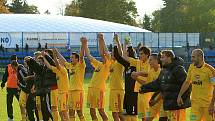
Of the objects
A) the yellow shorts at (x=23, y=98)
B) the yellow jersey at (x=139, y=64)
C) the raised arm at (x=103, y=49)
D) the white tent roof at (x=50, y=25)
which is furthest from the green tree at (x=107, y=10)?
the yellow jersey at (x=139, y=64)

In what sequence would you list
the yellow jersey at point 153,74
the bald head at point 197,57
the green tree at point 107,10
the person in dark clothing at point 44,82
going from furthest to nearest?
1. the green tree at point 107,10
2. the person in dark clothing at point 44,82
3. the yellow jersey at point 153,74
4. the bald head at point 197,57

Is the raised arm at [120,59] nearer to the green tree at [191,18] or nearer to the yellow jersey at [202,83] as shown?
the yellow jersey at [202,83]

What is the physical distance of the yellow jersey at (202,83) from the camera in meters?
11.2

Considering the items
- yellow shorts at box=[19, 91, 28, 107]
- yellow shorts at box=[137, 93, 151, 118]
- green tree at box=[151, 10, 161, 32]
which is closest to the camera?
yellow shorts at box=[137, 93, 151, 118]

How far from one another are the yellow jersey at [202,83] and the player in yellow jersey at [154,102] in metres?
0.73

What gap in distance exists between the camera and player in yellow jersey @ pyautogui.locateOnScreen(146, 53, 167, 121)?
460 inches

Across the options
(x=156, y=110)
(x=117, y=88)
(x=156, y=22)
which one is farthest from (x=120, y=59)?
(x=156, y=22)

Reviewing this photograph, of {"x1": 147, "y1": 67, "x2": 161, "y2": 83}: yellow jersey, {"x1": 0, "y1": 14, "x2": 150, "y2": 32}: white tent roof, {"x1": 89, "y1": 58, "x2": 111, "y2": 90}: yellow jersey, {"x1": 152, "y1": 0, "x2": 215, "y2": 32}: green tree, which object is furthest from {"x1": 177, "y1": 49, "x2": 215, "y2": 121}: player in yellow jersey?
{"x1": 152, "y1": 0, "x2": 215, "y2": 32}: green tree

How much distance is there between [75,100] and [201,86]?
3.82m

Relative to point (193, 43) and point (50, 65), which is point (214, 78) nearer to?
point (50, 65)

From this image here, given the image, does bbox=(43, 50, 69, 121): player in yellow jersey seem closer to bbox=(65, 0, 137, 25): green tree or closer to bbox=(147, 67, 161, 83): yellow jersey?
bbox=(147, 67, 161, 83): yellow jersey

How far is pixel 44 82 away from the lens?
544 inches

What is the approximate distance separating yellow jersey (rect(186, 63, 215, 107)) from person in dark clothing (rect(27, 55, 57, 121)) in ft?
12.8

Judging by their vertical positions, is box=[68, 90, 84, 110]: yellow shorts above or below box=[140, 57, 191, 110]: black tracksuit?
below
